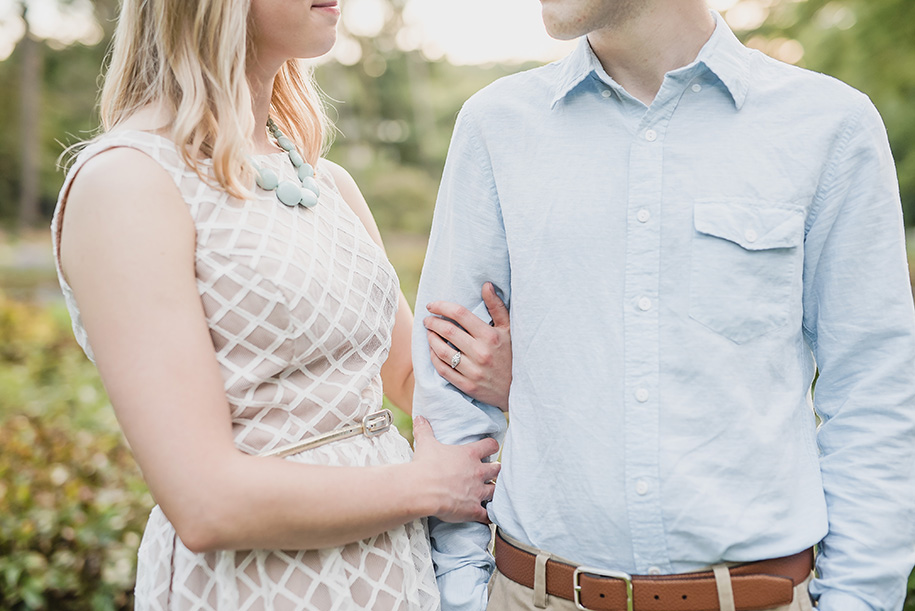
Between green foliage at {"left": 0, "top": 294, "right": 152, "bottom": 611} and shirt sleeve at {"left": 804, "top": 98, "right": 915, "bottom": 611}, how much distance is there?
2517mm

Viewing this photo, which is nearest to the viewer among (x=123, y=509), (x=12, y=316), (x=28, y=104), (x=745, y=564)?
(x=745, y=564)

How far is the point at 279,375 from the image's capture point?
5.37ft

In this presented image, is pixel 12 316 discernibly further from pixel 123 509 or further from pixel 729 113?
pixel 729 113

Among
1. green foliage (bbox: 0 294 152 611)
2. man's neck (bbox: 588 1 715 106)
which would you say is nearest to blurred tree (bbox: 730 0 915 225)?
man's neck (bbox: 588 1 715 106)

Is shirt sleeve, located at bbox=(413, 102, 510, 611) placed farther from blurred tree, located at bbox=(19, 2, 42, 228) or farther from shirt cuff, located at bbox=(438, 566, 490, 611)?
blurred tree, located at bbox=(19, 2, 42, 228)

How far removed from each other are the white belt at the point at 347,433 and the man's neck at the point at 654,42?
0.86 metres

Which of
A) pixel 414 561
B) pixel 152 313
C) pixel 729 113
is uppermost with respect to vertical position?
pixel 729 113

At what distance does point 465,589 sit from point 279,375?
23.7 inches

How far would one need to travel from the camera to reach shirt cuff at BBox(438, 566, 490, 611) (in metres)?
1.76

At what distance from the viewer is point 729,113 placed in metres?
1.62

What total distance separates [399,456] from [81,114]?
19.2m

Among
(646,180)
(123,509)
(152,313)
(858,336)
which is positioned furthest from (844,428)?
(123,509)

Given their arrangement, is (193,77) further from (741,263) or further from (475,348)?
(741,263)

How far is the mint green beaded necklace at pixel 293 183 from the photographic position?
5.59 ft
